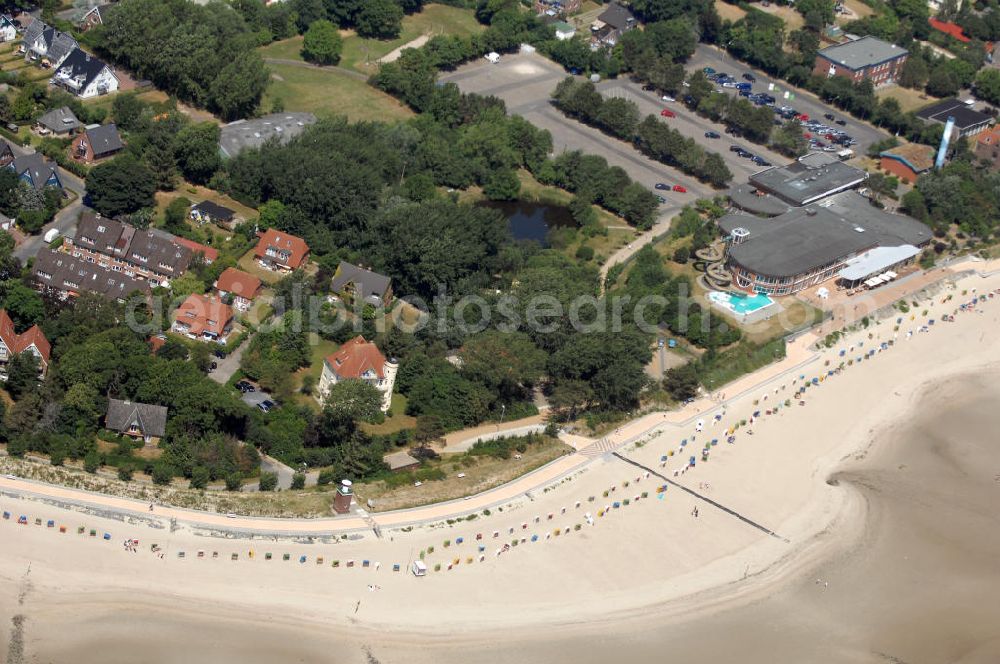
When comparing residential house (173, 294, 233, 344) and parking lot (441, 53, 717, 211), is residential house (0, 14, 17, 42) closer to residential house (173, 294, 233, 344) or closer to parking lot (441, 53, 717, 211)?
parking lot (441, 53, 717, 211)

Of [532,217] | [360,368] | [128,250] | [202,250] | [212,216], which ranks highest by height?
[128,250]

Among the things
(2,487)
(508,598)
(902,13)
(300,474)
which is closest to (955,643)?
(508,598)

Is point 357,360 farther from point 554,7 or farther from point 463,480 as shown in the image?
point 554,7

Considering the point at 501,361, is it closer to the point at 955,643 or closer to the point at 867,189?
the point at 955,643

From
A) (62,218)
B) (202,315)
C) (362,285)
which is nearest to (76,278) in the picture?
(202,315)

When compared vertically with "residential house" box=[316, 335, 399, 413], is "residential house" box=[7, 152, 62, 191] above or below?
above

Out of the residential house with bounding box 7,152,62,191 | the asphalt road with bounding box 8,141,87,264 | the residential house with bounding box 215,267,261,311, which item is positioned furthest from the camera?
the residential house with bounding box 7,152,62,191

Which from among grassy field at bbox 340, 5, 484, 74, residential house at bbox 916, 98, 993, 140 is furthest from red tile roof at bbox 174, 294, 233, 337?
residential house at bbox 916, 98, 993, 140

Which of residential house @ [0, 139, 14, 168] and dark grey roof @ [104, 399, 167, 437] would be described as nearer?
dark grey roof @ [104, 399, 167, 437]
